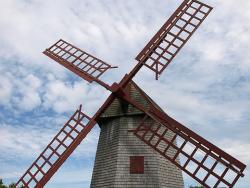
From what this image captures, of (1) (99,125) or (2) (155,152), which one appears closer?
(2) (155,152)

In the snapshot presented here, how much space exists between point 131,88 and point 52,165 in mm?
4424

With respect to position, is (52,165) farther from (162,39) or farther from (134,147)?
(162,39)

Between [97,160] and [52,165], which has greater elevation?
[97,160]

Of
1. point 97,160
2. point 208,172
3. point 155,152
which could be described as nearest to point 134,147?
point 155,152

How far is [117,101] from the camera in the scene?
46.7 feet

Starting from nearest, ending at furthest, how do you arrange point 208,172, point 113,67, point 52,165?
1. point 208,172
2. point 52,165
3. point 113,67

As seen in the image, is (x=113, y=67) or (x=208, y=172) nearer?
(x=208, y=172)

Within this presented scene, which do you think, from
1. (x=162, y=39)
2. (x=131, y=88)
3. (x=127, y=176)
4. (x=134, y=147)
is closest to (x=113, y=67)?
(x=131, y=88)

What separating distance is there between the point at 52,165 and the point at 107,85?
3.65m

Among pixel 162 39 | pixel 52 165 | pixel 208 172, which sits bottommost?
pixel 52 165

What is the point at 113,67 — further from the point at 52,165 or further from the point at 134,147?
the point at 52,165

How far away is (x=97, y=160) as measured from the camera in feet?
45.8

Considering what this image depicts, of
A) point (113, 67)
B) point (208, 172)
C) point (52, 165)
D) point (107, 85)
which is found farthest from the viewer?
point (113, 67)

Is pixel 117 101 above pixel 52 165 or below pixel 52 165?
above
